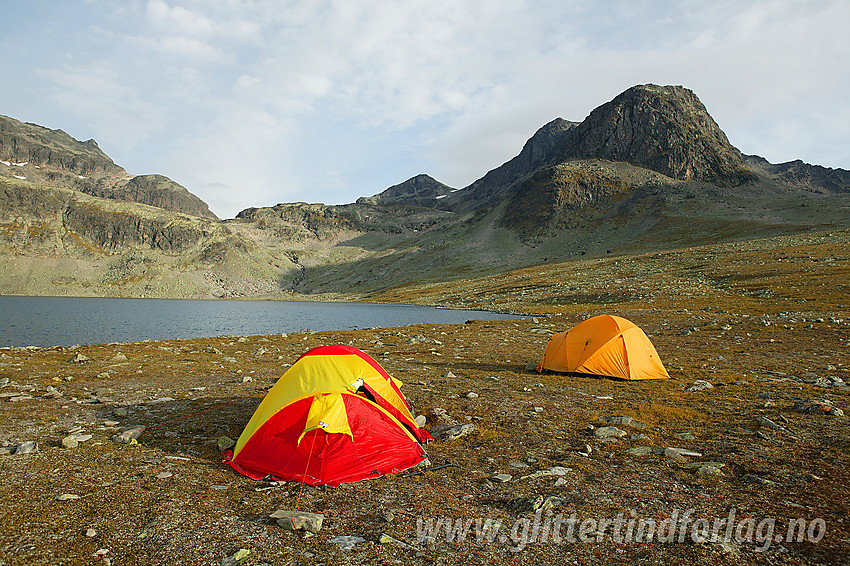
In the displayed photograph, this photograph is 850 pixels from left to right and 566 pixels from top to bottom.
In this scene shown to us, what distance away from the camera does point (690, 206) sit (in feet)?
497

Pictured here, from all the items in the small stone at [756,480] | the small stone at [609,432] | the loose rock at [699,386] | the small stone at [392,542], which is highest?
the loose rock at [699,386]

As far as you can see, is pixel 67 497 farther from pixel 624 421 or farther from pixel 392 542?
pixel 624 421

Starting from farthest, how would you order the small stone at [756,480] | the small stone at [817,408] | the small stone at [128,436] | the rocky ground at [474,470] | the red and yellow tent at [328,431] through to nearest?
1. the small stone at [817,408]
2. the small stone at [128,436]
3. the red and yellow tent at [328,431]
4. the small stone at [756,480]
5. the rocky ground at [474,470]

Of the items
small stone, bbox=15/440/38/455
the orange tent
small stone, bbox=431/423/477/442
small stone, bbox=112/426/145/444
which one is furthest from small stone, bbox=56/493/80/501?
the orange tent

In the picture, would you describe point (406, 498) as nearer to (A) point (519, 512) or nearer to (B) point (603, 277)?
(A) point (519, 512)

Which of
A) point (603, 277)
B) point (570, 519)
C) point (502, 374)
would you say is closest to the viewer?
point (570, 519)

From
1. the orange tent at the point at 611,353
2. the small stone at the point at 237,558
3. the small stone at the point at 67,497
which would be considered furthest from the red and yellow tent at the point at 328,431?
the orange tent at the point at 611,353

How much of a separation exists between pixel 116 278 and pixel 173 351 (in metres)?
204

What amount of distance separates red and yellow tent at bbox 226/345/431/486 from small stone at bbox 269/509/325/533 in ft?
4.49

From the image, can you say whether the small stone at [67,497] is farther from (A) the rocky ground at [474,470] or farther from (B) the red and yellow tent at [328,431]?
(B) the red and yellow tent at [328,431]

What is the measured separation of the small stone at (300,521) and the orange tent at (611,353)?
13125 millimetres

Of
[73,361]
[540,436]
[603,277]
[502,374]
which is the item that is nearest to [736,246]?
[603,277]

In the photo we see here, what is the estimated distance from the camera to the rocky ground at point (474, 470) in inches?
214

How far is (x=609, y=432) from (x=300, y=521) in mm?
7278
